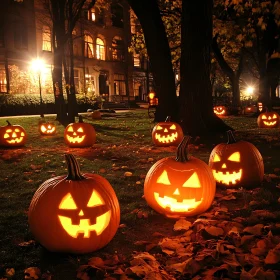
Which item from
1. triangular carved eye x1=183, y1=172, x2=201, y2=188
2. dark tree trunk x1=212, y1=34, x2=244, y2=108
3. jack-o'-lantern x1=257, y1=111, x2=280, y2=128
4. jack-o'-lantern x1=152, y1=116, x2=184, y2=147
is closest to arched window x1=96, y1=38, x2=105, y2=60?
dark tree trunk x1=212, y1=34, x2=244, y2=108

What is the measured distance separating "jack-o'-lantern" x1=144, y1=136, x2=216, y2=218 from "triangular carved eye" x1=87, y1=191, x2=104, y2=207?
2.96 ft

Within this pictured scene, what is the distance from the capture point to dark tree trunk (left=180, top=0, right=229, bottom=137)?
28.3ft

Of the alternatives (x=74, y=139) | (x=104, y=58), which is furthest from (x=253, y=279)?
(x=104, y=58)

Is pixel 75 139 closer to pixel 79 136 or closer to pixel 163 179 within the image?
pixel 79 136

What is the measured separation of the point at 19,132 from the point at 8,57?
24.7 m

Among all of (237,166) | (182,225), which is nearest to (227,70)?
(237,166)

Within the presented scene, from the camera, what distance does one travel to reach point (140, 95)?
48031 millimetres

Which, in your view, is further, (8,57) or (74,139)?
(8,57)

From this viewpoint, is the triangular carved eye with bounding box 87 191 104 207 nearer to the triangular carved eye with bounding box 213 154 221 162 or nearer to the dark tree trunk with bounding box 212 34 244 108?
the triangular carved eye with bounding box 213 154 221 162

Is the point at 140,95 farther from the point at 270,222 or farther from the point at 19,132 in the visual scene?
the point at 270,222

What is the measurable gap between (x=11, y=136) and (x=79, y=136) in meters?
1.91

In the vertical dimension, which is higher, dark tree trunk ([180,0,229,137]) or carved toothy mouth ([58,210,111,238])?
dark tree trunk ([180,0,229,137])

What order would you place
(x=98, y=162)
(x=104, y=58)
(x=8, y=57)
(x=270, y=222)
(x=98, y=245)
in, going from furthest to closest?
(x=104, y=58) → (x=8, y=57) → (x=98, y=162) → (x=270, y=222) → (x=98, y=245)

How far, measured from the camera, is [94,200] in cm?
299
